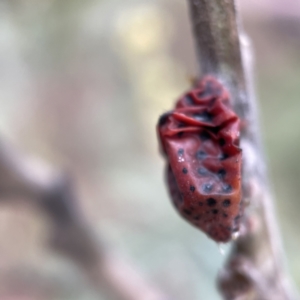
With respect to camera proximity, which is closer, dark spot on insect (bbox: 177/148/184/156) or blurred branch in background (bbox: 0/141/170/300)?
dark spot on insect (bbox: 177/148/184/156)

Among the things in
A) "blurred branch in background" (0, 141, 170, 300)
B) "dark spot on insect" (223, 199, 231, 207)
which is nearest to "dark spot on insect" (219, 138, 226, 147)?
"dark spot on insect" (223, 199, 231, 207)

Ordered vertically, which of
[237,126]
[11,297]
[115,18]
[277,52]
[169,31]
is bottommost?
[11,297]

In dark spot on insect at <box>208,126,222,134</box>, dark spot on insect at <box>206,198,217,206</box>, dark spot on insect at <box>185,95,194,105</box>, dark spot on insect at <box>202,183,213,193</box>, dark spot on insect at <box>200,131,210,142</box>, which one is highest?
dark spot on insect at <box>185,95,194,105</box>

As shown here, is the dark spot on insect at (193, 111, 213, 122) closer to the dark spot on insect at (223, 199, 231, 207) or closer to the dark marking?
the dark marking

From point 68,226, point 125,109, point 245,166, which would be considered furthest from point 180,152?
point 125,109

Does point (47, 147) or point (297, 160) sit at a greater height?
point (297, 160)

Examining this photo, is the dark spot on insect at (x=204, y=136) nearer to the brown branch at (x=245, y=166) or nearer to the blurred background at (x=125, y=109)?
the brown branch at (x=245, y=166)

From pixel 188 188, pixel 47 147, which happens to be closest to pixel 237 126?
pixel 188 188

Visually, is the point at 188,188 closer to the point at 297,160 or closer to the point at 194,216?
the point at 194,216
